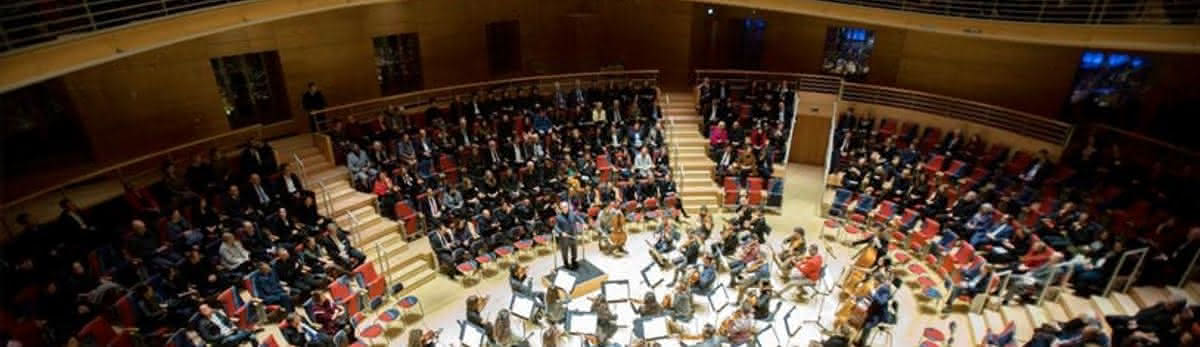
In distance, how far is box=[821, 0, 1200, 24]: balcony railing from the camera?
12.8 metres

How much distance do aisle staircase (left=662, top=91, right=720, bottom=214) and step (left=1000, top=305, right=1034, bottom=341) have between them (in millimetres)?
7379

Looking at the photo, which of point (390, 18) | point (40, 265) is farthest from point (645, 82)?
point (40, 265)

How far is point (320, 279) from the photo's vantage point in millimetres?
12555

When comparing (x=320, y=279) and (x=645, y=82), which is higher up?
(x=645, y=82)

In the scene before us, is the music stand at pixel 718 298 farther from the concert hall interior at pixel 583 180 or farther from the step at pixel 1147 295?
the step at pixel 1147 295

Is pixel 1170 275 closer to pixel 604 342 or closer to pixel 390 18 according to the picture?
pixel 604 342

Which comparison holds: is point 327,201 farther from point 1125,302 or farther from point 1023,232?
point 1125,302

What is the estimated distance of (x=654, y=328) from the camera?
10.8 meters

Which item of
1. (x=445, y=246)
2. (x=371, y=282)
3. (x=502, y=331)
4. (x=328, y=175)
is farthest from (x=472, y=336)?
(x=328, y=175)

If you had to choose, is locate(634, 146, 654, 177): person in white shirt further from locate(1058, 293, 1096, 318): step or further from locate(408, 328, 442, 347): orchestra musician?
locate(1058, 293, 1096, 318): step

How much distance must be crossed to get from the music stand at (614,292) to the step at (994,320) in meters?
6.79

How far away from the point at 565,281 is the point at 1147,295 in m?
10.3

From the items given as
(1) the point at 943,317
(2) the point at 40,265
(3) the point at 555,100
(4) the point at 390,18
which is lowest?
(1) the point at 943,317

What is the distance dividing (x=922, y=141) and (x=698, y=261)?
8.04m
